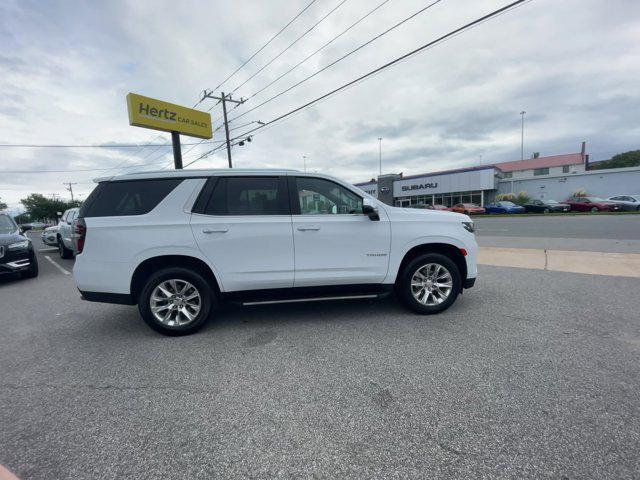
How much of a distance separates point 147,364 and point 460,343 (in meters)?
3.25

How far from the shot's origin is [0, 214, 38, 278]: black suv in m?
7.14

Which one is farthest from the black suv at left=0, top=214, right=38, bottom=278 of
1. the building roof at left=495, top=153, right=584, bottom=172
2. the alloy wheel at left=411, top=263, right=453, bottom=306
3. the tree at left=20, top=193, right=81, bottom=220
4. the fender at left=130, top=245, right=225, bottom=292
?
the tree at left=20, top=193, right=81, bottom=220

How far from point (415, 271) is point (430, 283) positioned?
0.29 metres

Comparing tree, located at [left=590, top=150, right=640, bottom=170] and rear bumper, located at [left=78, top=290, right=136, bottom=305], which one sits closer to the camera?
rear bumper, located at [left=78, top=290, right=136, bottom=305]

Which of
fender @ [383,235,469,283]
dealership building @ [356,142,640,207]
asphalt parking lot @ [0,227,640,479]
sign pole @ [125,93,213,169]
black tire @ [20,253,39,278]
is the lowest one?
asphalt parking lot @ [0,227,640,479]

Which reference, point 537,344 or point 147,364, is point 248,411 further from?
point 537,344

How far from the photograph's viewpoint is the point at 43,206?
87562 mm

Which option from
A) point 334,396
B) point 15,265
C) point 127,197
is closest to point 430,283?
point 334,396

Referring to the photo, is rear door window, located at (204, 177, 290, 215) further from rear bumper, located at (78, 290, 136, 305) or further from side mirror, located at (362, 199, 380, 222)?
rear bumper, located at (78, 290, 136, 305)

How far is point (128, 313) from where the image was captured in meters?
4.83

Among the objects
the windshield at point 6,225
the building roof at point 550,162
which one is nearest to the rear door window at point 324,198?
the windshield at point 6,225

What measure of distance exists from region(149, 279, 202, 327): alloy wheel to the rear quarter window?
93cm

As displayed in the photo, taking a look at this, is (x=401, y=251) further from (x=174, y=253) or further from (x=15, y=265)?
(x=15, y=265)

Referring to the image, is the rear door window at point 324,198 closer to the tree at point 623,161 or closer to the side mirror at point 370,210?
the side mirror at point 370,210
